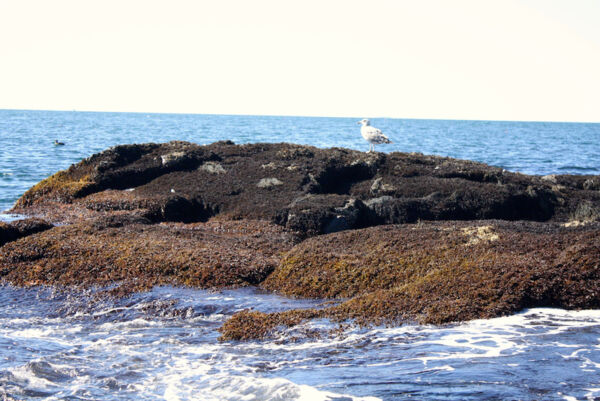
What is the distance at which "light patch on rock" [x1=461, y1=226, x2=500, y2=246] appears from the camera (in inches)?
332

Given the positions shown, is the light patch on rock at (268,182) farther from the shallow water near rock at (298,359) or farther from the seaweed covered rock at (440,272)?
the shallow water near rock at (298,359)

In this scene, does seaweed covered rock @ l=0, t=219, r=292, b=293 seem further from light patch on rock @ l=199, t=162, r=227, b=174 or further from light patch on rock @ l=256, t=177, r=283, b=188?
light patch on rock @ l=199, t=162, r=227, b=174

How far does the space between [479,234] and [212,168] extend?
725 centimetres

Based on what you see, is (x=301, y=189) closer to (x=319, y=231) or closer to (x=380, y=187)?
(x=380, y=187)

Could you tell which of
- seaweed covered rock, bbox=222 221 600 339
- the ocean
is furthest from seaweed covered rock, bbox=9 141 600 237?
the ocean

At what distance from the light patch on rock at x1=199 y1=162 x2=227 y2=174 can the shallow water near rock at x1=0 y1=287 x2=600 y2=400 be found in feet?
22.8

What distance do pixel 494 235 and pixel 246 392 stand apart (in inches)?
197

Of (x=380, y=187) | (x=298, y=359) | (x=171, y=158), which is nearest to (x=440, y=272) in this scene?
(x=298, y=359)

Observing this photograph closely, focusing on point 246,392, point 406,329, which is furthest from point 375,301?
point 246,392

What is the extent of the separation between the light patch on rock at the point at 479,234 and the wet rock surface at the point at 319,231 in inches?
1.2

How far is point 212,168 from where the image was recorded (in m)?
14.0

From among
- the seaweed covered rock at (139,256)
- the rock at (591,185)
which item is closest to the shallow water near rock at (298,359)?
the seaweed covered rock at (139,256)

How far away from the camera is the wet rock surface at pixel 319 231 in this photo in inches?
269

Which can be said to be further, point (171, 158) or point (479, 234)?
point (171, 158)
